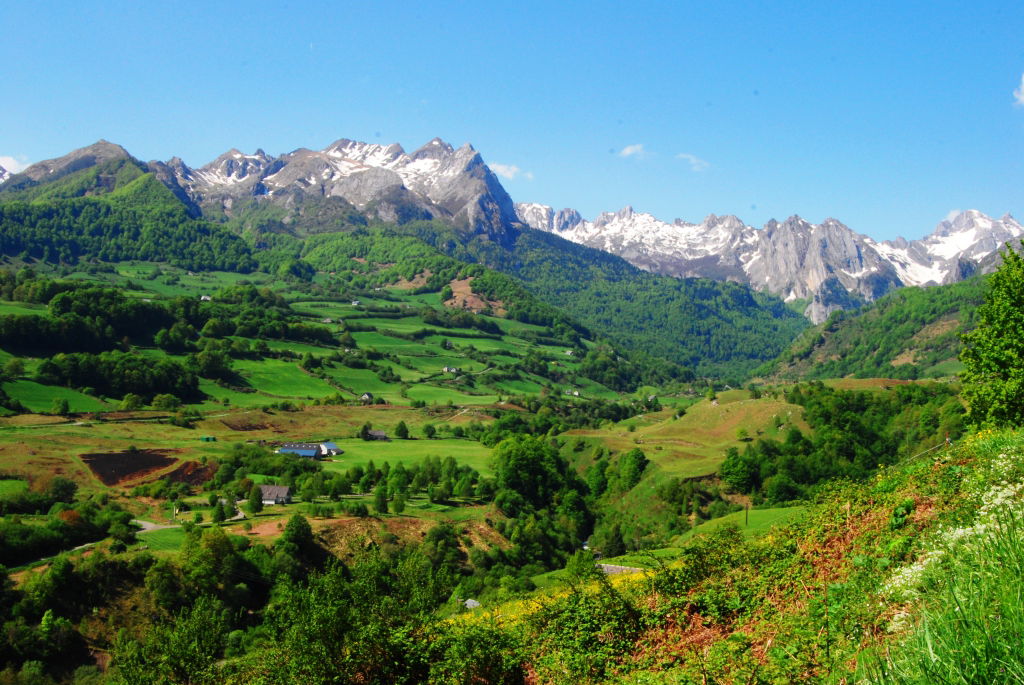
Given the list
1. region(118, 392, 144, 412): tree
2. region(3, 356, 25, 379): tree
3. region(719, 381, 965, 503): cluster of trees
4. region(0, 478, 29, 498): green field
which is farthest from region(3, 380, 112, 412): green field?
region(719, 381, 965, 503): cluster of trees

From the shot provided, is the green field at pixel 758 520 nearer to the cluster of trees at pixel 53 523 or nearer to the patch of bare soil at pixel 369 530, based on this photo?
the patch of bare soil at pixel 369 530

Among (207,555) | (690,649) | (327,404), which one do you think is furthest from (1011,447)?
(327,404)

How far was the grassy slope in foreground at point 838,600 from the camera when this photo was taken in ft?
20.6

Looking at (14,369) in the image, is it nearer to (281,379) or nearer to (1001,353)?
(281,379)

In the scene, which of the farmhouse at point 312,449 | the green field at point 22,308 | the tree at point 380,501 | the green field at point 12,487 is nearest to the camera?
the green field at point 12,487

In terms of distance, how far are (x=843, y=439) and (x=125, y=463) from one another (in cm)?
8385

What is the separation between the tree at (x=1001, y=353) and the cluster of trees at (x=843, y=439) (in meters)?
45.6

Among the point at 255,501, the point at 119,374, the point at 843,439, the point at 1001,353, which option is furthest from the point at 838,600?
the point at 119,374

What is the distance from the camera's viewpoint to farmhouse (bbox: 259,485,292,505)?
6141cm

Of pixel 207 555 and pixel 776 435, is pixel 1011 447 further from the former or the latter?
pixel 776 435

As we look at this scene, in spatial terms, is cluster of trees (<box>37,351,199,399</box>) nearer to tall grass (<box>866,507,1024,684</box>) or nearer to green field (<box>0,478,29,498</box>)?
green field (<box>0,478,29,498</box>)

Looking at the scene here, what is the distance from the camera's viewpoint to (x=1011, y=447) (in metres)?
14.2

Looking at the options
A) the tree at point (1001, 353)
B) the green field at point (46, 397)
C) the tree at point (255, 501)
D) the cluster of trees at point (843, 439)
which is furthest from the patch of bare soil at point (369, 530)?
the green field at point (46, 397)

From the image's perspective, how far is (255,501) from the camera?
56.3 metres
